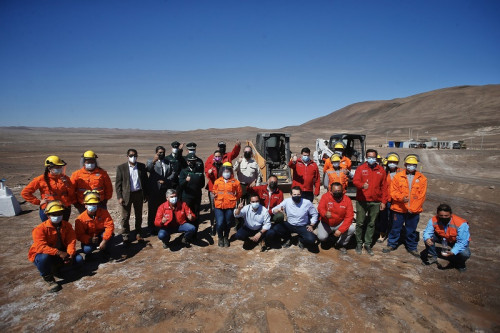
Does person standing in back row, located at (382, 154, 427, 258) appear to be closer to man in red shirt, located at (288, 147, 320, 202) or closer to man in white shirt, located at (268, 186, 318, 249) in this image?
man in white shirt, located at (268, 186, 318, 249)

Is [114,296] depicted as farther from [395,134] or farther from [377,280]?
[395,134]

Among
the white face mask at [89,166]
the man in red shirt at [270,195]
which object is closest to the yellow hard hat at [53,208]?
the white face mask at [89,166]

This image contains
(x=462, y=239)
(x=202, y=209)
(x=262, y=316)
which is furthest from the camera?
(x=202, y=209)

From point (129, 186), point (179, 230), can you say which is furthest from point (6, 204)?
point (179, 230)

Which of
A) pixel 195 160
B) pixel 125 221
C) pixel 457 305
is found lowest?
pixel 457 305

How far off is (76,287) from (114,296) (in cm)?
76

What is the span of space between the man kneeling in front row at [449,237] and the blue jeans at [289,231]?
6.63ft

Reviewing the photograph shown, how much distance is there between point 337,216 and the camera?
530 centimetres

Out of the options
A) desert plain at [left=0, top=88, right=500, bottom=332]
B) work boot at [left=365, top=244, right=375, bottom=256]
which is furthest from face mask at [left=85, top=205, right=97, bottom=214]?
work boot at [left=365, top=244, right=375, bottom=256]

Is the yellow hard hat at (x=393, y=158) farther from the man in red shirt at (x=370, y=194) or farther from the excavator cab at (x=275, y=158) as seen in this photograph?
the excavator cab at (x=275, y=158)

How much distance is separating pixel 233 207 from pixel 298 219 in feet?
4.57

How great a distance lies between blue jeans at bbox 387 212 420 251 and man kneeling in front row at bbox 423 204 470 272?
0.40 m

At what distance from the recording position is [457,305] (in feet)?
12.2

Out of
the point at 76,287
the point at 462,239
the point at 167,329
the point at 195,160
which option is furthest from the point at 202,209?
the point at 462,239
